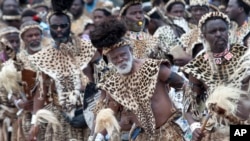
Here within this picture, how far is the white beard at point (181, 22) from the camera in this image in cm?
1498

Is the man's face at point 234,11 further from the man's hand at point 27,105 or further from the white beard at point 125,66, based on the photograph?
the white beard at point 125,66

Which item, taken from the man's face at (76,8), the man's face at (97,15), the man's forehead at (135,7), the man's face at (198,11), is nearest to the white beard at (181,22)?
the man's face at (198,11)

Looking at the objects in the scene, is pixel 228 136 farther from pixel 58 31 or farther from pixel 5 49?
pixel 5 49

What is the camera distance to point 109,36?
9.88m

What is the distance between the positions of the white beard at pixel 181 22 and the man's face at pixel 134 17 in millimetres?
2086

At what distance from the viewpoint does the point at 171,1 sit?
15875mm

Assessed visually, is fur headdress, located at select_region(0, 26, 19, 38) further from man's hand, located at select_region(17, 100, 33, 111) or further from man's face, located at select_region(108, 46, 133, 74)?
man's face, located at select_region(108, 46, 133, 74)

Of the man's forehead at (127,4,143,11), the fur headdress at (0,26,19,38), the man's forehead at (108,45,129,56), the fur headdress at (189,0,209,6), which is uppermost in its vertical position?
the fur headdress at (189,0,209,6)

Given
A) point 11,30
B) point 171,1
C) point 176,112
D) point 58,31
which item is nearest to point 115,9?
point 171,1

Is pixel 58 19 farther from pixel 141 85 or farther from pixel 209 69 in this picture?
pixel 209 69

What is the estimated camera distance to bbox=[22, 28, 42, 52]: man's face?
1341 centimetres

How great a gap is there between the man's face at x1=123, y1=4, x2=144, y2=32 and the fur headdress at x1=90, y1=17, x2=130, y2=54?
2619mm

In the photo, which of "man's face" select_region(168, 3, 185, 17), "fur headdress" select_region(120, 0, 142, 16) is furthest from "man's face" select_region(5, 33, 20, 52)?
"man's face" select_region(168, 3, 185, 17)

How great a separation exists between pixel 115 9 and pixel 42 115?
5.32m
